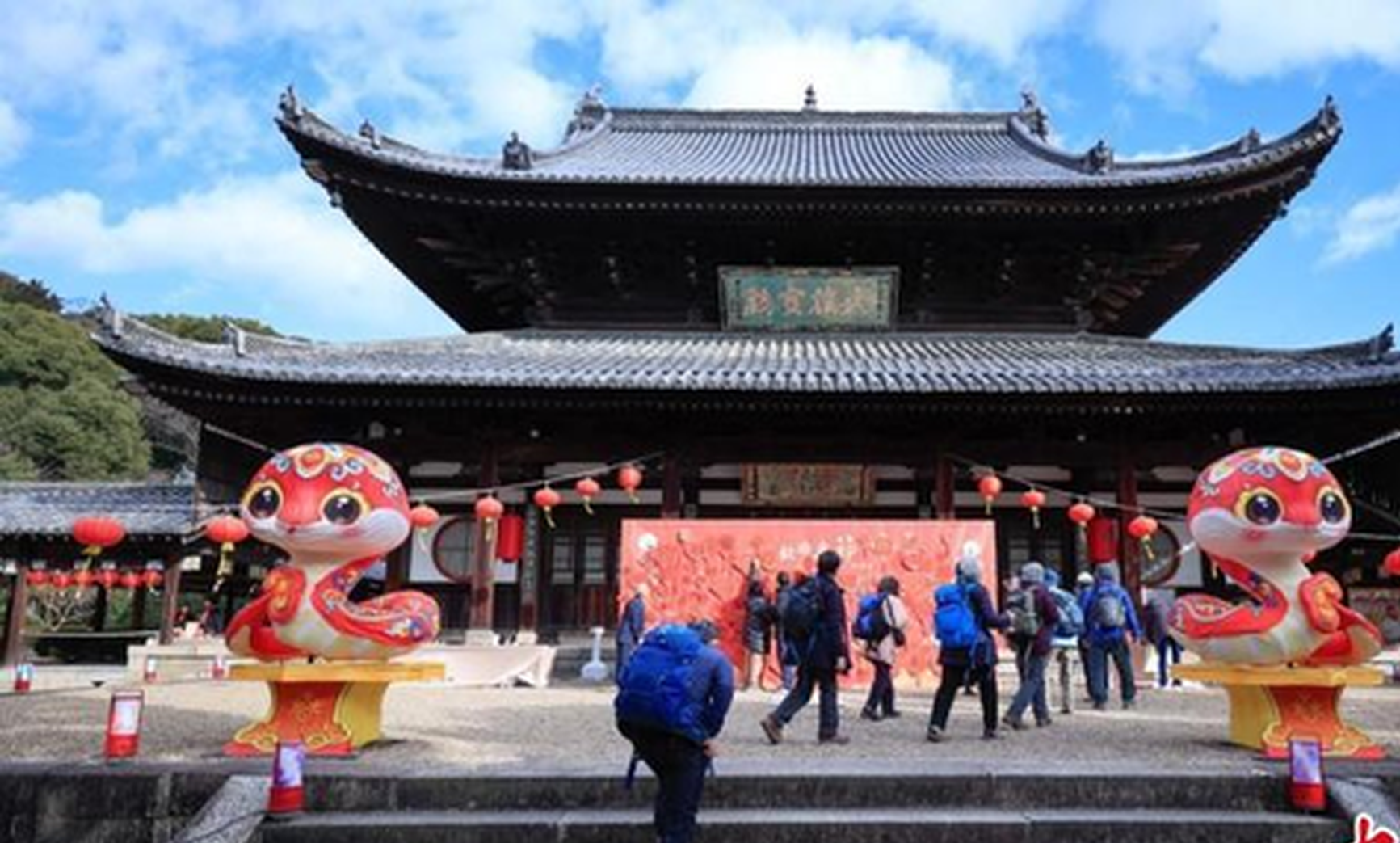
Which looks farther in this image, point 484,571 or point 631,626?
point 484,571

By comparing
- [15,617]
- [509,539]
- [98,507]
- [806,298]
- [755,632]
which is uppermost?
[806,298]

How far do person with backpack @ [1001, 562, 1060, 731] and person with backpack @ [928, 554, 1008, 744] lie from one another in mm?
656

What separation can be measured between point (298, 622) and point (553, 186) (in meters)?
10.9

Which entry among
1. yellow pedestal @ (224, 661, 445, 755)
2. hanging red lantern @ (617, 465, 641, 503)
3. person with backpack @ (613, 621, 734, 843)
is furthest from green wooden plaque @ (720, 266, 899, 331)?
person with backpack @ (613, 621, 734, 843)

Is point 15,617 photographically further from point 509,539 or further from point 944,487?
point 944,487

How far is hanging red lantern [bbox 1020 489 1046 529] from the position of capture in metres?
15.0

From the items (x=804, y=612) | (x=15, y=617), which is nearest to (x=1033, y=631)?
(x=804, y=612)

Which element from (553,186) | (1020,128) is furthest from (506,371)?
(1020,128)

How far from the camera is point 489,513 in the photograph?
1459 cm

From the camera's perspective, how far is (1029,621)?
9.41 metres

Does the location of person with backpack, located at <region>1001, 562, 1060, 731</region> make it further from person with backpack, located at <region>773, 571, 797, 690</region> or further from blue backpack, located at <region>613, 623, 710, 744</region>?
blue backpack, located at <region>613, 623, 710, 744</region>

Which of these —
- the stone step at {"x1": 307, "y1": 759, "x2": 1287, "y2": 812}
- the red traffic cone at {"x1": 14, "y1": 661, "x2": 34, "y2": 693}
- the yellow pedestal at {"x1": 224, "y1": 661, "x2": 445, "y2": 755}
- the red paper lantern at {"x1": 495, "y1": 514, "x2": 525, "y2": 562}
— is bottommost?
the red traffic cone at {"x1": 14, "y1": 661, "x2": 34, "y2": 693}

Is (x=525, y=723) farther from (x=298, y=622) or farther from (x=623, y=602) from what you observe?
(x=623, y=602)

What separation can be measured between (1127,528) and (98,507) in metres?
20.1
